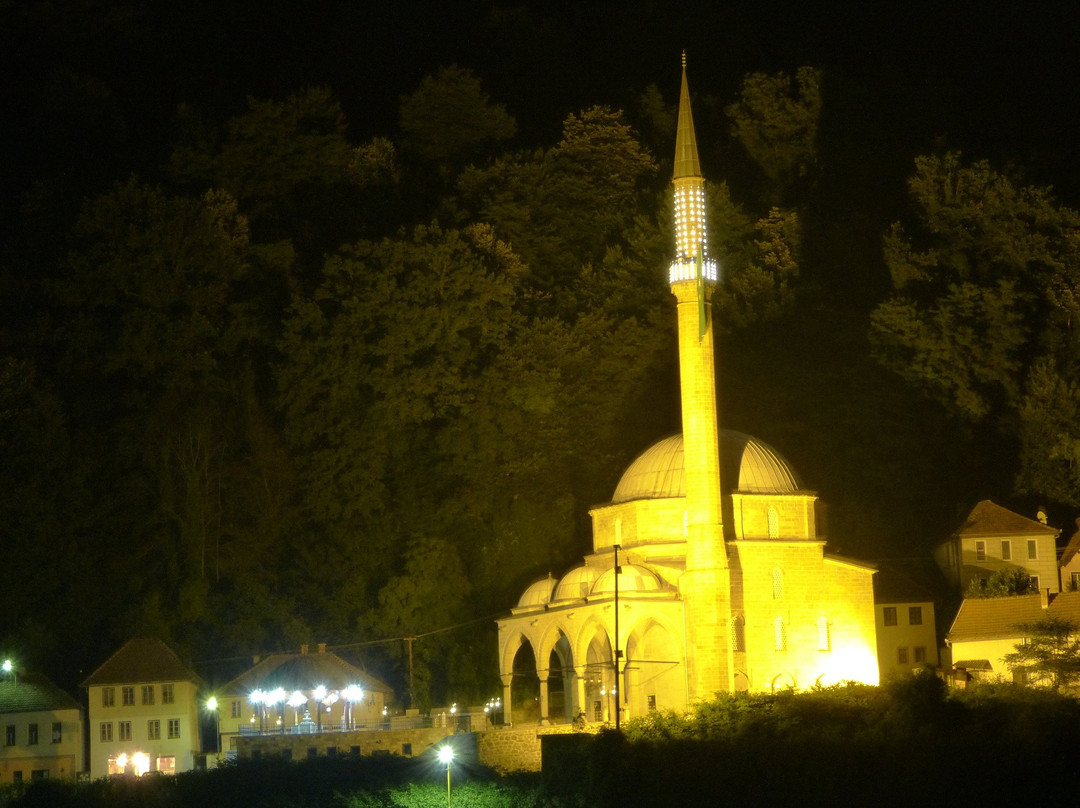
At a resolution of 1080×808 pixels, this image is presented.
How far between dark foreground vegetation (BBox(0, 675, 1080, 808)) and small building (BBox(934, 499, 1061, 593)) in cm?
1210

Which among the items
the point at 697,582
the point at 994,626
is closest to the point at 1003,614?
the point at 994,626

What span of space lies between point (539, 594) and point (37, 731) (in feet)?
49.7

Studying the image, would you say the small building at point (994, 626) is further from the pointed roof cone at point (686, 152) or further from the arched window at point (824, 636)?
the pointed roof cone at point (686, 152)

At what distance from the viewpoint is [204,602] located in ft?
172

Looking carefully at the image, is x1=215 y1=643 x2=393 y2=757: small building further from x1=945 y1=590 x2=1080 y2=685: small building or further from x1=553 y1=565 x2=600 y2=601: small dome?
x1=945 y1=590 x2=1080 y2=685: small building

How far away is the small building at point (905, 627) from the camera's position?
50.4m

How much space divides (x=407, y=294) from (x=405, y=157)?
17.6 meters

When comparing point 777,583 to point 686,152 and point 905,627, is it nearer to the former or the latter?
point 905,627

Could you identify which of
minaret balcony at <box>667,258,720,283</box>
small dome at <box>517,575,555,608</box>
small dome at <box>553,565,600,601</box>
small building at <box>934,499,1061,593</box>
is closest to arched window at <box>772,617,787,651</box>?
small dome at <box>553,565,600,601</box>

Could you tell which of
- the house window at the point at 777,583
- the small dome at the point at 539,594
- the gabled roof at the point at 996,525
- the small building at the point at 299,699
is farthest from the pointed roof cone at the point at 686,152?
the small building at the point at 299,699

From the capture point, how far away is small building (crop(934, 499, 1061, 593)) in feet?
166

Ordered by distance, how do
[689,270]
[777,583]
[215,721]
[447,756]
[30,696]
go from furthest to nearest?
1. [215,721]
2. [30,696]
3. [777,583]
4. [689,270]
5. [447,756]

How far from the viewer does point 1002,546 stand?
5109 cm

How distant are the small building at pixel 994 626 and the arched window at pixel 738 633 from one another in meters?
5.06
